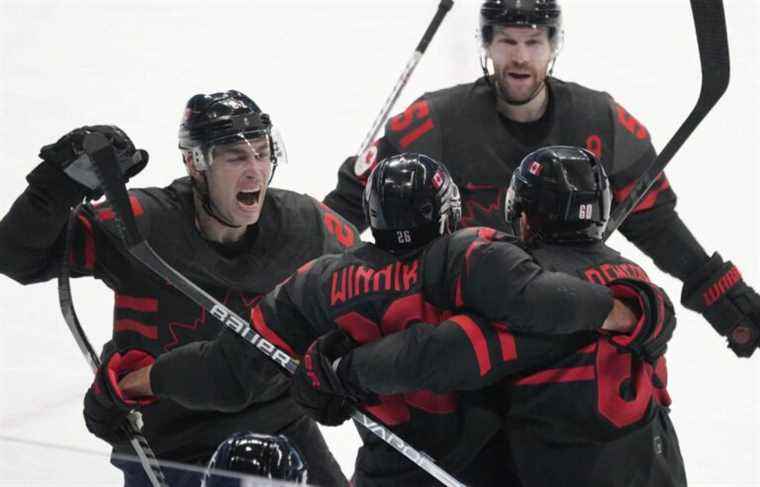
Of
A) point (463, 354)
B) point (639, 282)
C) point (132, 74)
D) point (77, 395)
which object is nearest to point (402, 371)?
point (463, 354)

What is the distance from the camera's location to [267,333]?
3236 millimetres

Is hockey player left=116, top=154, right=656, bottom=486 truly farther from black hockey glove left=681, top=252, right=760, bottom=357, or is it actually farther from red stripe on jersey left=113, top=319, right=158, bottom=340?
black hockey glove left=681, top=252, right=760, bottom=357

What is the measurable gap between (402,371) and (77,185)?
1.05 meters

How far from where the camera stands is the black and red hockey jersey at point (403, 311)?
2.91 m

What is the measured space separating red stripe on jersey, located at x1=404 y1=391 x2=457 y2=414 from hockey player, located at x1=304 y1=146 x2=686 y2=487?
9cm

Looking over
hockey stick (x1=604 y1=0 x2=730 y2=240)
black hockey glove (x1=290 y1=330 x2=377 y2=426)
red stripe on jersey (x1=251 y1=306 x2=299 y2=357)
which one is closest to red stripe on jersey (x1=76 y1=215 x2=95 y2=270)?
red stripe on jersey (x1=251 y1=306 x2=299 y2=357)

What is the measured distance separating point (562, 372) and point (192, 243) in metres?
1.07

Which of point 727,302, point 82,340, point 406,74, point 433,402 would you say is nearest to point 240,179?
point 82,340

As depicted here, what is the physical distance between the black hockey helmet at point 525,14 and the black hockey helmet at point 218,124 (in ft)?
2.85

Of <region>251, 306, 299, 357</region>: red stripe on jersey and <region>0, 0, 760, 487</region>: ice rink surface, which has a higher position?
<region>251, 306, 299, 357</region>: red stripe on jersey

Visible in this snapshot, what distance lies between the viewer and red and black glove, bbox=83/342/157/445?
3.47 metres

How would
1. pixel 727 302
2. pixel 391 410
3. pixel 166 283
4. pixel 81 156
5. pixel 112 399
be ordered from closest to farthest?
pixel 391 410, pixel 112 399, pixel 81 156, pixel 166 283, pixel 727 302

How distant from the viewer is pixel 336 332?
3102 mm

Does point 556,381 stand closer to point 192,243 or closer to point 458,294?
point 458,294
